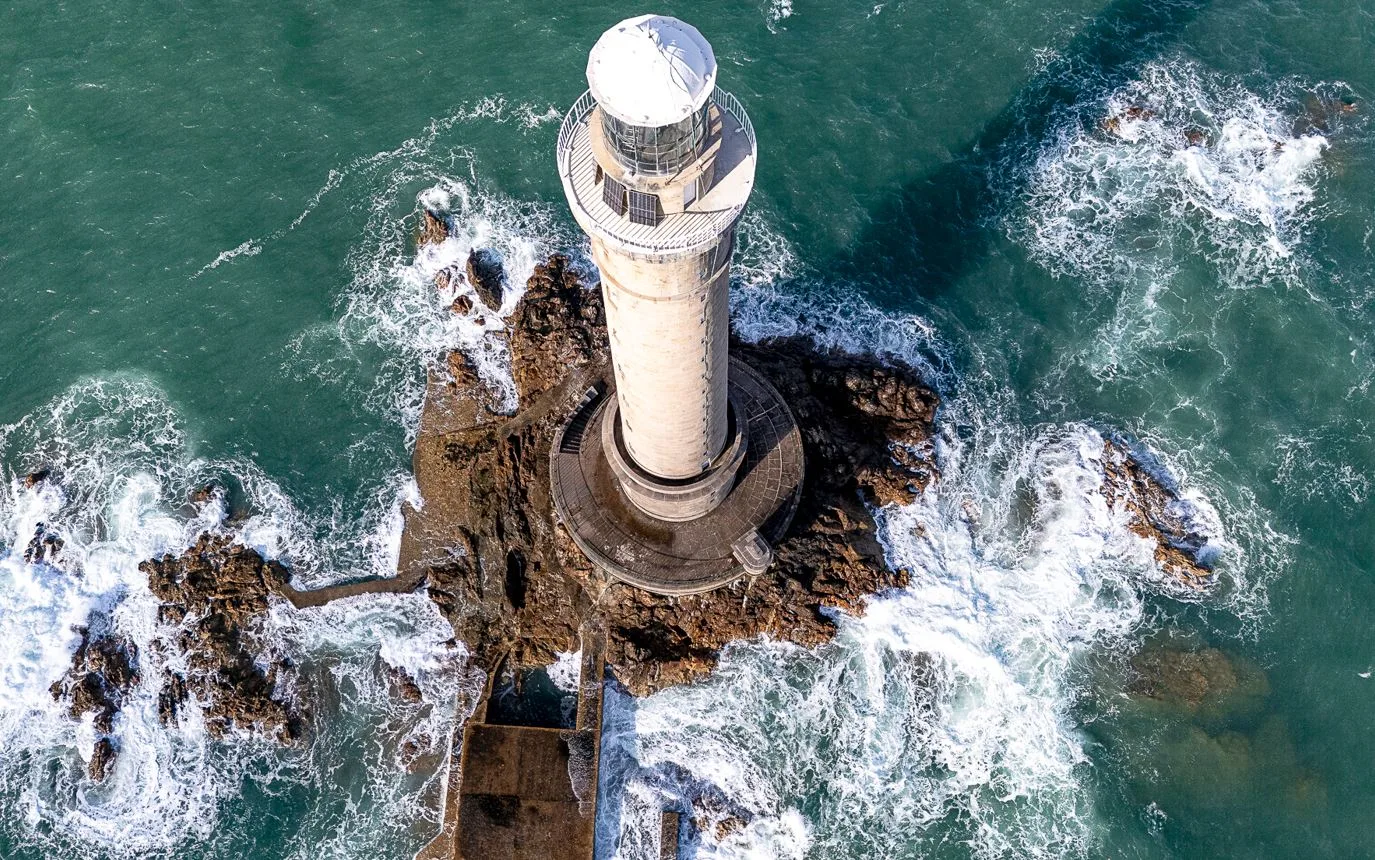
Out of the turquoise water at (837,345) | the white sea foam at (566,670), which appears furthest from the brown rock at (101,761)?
the white sea foam at (566,670)

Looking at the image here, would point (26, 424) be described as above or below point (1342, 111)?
below

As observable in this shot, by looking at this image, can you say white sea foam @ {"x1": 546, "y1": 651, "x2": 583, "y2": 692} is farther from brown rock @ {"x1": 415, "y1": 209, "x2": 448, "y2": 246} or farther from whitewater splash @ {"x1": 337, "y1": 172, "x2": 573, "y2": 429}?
brown rock @ {"x1": 415, "y1": 209, "x2": 448, "y2": 246}

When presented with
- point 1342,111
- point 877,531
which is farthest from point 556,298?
point 1342,111

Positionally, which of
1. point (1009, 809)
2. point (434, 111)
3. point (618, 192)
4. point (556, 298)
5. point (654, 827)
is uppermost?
point (618, 192)

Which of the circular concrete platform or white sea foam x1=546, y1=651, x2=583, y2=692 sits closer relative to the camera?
the circular concrete platform

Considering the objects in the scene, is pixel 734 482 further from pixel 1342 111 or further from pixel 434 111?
pixel 1342 111

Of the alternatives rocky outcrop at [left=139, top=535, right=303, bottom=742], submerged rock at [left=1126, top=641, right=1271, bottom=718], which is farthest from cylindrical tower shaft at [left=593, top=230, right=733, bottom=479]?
submerged rock at [left=1126, top=641, right=1271, bottom=718]

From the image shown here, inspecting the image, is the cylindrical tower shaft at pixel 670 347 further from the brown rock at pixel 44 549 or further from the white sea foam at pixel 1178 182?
the brown rock at pixel 44 549
